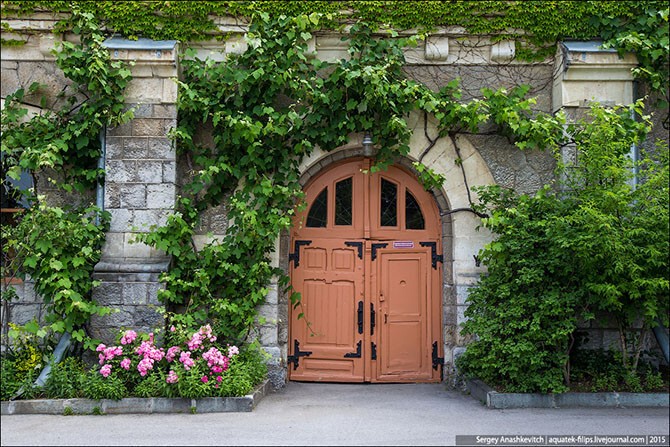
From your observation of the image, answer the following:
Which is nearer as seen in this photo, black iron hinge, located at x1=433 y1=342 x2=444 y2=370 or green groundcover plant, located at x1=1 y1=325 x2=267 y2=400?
green groundcover plant, located at x1=1 y1=325 x2=267 y2=400

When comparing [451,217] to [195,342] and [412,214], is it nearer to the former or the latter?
[412,214]

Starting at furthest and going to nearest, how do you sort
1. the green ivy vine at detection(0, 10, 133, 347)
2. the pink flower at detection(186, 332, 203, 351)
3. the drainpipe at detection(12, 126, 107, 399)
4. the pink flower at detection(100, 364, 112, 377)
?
the green ivy vine at detection(0, 10, 133, 347) → the pink flower at detection(186, 332, 203, 351) → the drainpipe at detection(12, 126, 107, 399) → the pink flower at detection(100, 364, 112, 377)

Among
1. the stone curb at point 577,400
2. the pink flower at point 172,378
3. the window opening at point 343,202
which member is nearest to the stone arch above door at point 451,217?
the window opening at point 343,202

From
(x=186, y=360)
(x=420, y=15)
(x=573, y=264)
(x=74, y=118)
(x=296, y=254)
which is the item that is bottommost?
A: (x=186, y=360)

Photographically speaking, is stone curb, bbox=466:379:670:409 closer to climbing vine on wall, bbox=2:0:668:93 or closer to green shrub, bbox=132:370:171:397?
green shrub, bbox=132:370:171:397

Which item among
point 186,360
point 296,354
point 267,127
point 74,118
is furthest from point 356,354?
point 74,118

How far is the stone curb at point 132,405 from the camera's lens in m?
5.83

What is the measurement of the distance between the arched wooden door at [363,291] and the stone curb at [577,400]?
1273 mm

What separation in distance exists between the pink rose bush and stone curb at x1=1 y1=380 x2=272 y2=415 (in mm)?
90

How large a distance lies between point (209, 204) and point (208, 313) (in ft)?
3.76

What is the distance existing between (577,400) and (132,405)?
4.00m

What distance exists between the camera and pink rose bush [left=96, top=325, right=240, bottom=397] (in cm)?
590

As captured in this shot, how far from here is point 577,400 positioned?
6.00 m

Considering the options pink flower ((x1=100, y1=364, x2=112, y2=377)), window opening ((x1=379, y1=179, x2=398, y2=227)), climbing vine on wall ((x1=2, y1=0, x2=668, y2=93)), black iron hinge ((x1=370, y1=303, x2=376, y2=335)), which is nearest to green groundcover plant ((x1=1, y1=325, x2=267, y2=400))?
pink flower ((x1=100, y1=364, x2=112, y2=377))
